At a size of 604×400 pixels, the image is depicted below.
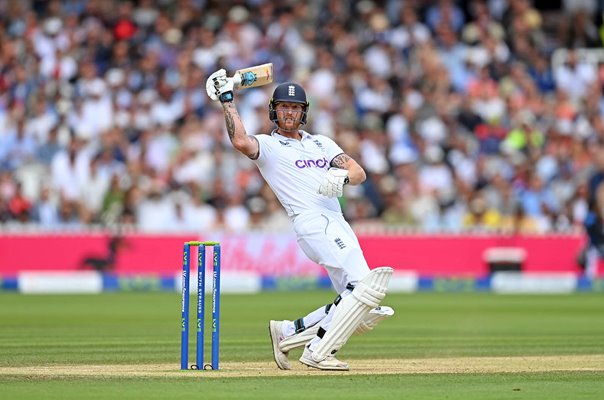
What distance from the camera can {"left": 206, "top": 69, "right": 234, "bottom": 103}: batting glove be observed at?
26.8ft

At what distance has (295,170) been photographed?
27.8 ft

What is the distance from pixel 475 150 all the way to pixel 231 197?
3.55 metres

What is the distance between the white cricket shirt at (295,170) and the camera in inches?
332

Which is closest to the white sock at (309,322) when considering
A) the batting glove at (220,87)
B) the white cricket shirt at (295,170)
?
the white cricket shirt at (295,170)

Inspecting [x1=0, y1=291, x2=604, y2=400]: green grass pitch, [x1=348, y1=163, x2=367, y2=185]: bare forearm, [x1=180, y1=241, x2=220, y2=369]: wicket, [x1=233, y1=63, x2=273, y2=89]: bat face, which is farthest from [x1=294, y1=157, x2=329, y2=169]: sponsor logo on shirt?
[x1=0, y1=291, x2=604, y2=400]: green grass pitch

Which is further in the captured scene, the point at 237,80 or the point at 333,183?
the point at 237,80

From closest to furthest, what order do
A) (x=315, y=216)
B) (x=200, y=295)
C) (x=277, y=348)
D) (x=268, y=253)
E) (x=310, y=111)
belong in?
(x=200, y=295), (x=315, y=216), (x=277, y=348), (x=268, y=253), (x=310, y=111)

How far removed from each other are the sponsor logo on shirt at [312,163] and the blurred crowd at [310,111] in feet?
31.0

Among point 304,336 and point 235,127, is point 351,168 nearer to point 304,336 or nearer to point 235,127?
point 235,127

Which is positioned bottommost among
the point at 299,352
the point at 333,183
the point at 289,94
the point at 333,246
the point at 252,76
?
the point at 299,352

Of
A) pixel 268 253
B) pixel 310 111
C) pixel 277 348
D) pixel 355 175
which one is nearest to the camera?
pixel 355 175

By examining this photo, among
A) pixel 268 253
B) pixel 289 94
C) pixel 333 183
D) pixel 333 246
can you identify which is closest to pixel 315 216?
pixel 333 246

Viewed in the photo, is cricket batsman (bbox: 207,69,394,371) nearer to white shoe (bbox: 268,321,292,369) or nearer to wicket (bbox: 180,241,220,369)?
white shoe (bbox: 268,321,292,369)

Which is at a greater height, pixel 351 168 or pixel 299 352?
pixel 351 168
